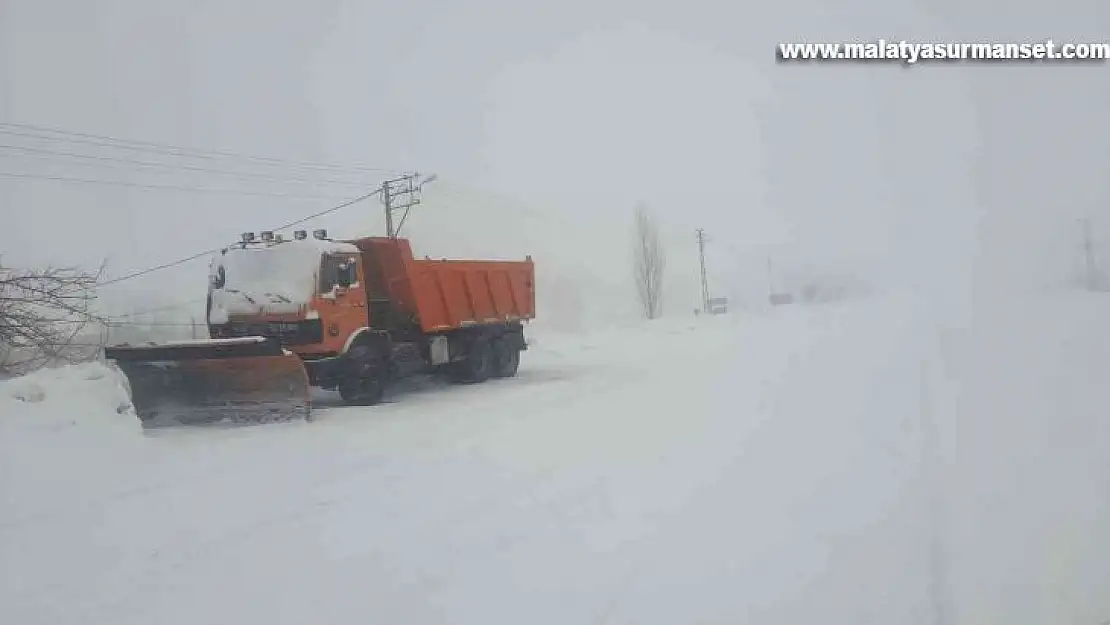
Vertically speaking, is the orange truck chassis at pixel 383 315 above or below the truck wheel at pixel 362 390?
above

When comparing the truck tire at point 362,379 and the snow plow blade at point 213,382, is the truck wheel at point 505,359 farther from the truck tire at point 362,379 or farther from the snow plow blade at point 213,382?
the snow plow blade at point 213,382

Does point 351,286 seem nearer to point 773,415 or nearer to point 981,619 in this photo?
point 773,415

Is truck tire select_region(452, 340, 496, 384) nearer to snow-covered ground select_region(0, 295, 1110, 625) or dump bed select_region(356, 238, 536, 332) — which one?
dump bed select_region(356, 238, 536, 332)

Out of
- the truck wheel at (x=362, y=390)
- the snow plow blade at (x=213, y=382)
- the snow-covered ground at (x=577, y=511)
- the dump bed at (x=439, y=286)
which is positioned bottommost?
the snow-covered ground at (x=577, y=511)

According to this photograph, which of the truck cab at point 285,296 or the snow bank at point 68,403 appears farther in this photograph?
the truck cab at point 285,296

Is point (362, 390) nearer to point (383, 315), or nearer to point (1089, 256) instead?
point (383, 315)

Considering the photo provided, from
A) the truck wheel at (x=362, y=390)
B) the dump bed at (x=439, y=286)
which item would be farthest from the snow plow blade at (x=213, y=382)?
the dump bed at (x=439, y=286)

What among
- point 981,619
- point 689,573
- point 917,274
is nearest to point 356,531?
point 689,573

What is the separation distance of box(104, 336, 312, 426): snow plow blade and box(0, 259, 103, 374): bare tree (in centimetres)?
77

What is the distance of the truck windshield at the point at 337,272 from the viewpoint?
37.7 ft

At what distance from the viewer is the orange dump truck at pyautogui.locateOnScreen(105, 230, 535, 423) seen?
33.3 feet

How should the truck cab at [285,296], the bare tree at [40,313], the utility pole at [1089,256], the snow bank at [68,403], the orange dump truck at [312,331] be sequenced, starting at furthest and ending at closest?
the utility pole at [1089,256]
the truck cab at [285,296]
the orange dump truck at [312,331]
the bare tree at [40,313]
the snow bank at [68,403]

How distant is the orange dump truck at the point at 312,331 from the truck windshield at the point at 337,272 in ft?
0.06

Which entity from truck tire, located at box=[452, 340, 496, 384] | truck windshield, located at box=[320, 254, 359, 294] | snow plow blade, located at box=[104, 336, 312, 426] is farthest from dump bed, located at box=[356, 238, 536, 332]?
snow plow blade, located at box=[104, 336, 312, 426]
